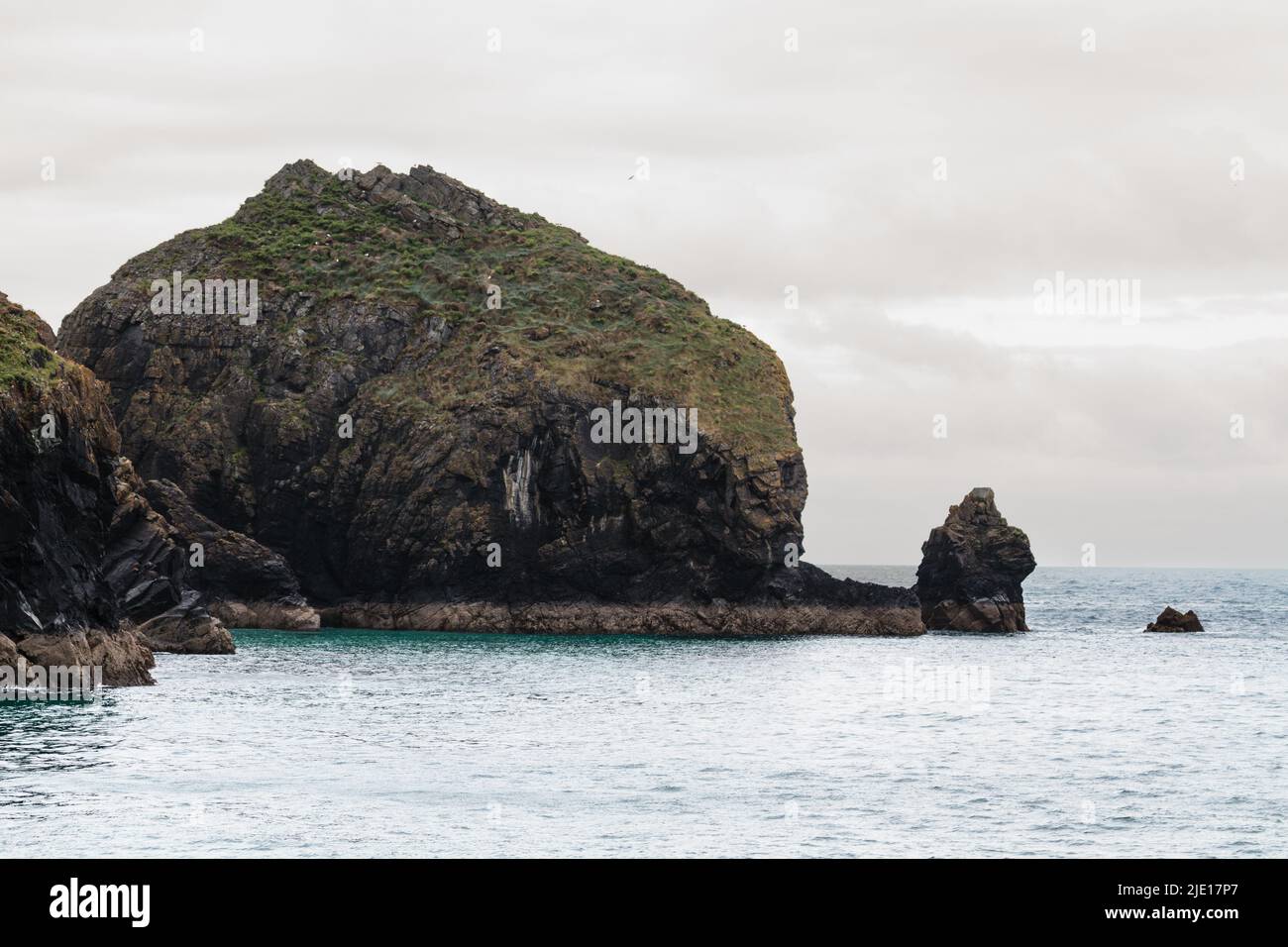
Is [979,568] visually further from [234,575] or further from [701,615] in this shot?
[234,575]

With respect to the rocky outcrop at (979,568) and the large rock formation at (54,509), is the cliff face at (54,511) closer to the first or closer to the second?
the large rock formation at (54,509)

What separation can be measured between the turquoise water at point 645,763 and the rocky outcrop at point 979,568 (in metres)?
46.1

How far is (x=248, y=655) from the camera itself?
9119 cm

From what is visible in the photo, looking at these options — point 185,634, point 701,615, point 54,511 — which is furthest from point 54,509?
point 701,615

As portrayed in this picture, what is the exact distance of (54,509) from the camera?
217 ft

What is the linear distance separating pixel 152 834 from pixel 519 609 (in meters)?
98.1

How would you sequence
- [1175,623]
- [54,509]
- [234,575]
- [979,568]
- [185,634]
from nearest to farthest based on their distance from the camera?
1. [54,509]
2. [185,634]
3. [234,575]
4. [979,568]
5. [1175,623]

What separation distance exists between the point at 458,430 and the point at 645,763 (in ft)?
304

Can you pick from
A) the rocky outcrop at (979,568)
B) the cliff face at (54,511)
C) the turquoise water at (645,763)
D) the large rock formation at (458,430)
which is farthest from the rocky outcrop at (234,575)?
the rocky outcrop at (979,568)

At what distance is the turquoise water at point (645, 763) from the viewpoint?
34562 mm

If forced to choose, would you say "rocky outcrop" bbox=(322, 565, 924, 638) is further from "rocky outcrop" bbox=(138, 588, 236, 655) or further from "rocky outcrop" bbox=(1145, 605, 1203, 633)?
"rocky outcrop" bbox=(138, 588, 236, 655)

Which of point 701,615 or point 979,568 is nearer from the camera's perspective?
point 701,615

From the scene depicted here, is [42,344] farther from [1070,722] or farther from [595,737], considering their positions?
[1070,722]

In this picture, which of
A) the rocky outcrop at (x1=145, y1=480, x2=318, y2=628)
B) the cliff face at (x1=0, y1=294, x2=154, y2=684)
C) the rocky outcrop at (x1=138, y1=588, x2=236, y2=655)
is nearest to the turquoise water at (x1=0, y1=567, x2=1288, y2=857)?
the rocky outcrop at (x1=138, y1=588, x2=236, y2=655)
